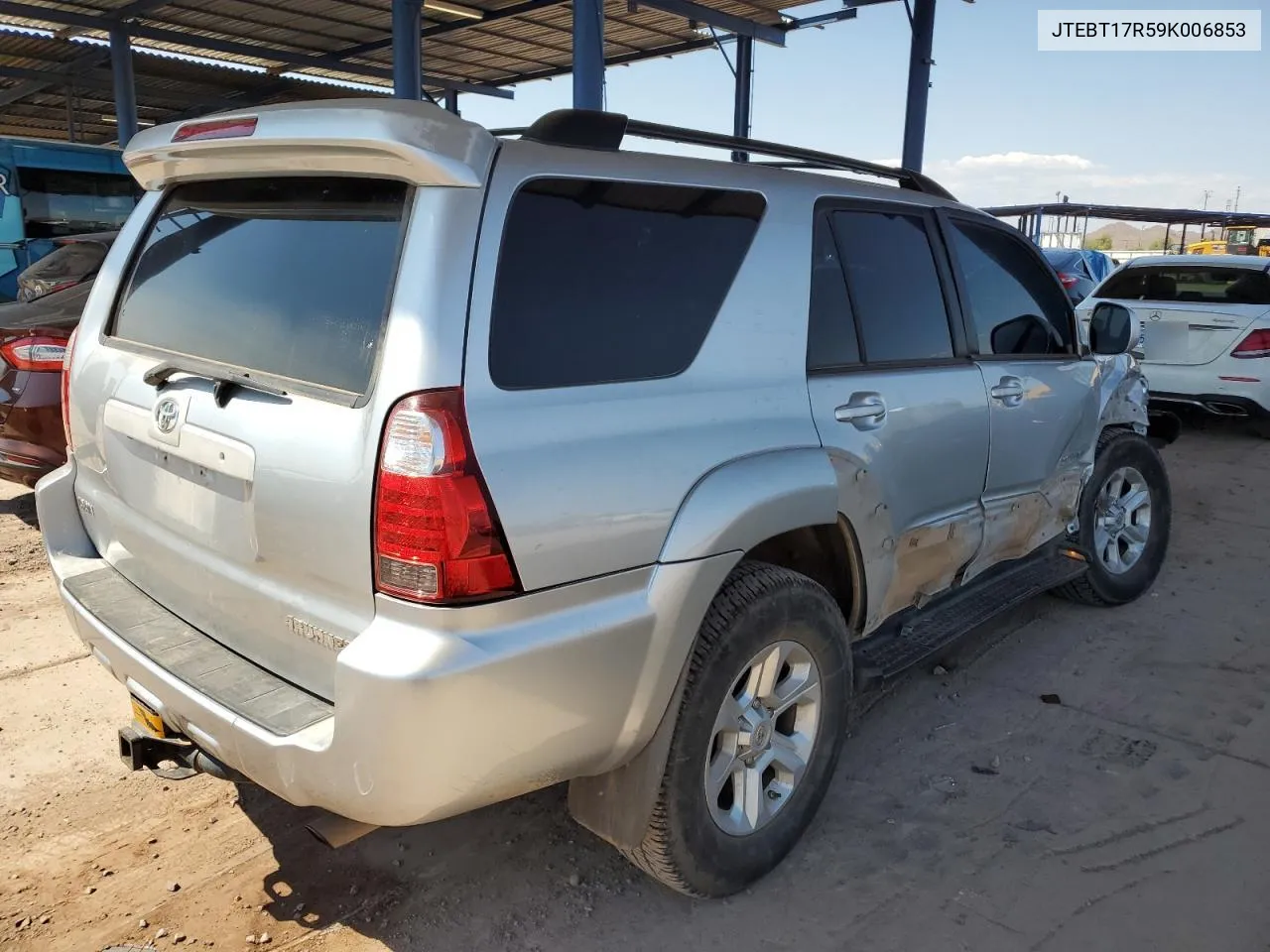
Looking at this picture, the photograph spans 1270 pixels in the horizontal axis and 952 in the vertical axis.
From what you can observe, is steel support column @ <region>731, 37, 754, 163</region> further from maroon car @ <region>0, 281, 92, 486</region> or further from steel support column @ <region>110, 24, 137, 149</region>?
maroon car @ <region>0, 281, 92, 486</region>

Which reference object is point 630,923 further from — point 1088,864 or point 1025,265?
point 1025,265

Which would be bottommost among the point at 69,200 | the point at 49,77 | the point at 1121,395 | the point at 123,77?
the point at 1121,395

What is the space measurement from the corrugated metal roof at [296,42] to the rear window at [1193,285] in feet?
26.5

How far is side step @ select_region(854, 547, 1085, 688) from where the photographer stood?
3182 mm

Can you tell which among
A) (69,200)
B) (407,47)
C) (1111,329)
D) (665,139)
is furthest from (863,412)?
(69,200)

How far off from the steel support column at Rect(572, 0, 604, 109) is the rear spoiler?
9322 millimetres

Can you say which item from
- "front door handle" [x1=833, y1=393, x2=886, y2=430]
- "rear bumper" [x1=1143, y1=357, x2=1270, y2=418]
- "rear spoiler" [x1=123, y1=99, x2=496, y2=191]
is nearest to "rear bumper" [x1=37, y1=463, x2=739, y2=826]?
"front door handle" [x1=833, y1=393, x2=886, y2=430]

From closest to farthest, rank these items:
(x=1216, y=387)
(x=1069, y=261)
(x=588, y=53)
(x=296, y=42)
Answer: (x=1216, y=387) < (x=588, y=53) < (x=1069, y=261) < (x=296, y=42)

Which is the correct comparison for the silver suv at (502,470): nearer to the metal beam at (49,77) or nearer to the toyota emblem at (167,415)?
the toyota emblem at (167,415)

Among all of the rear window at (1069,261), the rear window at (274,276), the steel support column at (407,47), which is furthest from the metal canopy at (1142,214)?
the rear window at (274,276)

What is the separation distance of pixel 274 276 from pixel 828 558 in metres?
1.74

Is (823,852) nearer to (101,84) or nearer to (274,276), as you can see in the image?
(274,276)

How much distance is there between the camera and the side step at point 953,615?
10.4ft

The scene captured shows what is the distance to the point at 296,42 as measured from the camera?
1817 centimetres
